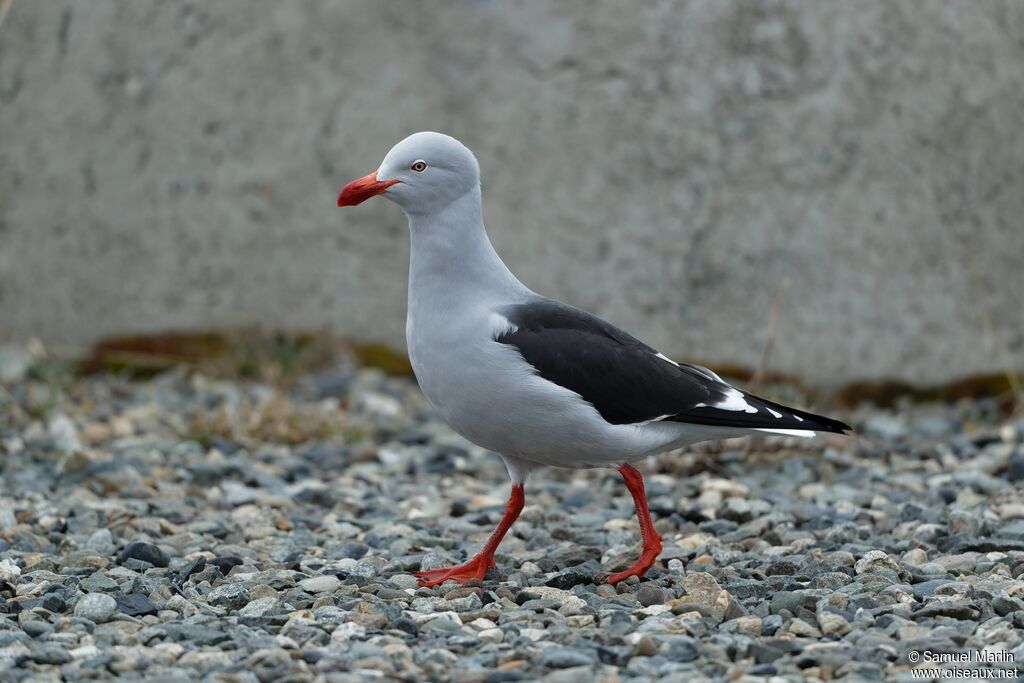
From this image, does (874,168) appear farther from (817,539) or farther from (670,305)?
(817,539)

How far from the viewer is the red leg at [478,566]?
14.3 feet

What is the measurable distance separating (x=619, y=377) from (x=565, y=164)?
3.50m

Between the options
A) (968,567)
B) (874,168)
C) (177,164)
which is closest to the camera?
(968,567)

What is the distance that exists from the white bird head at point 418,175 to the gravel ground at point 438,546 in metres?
1.23

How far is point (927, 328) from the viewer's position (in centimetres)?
759

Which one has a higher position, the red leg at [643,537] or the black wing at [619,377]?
the black wing at [619,377]

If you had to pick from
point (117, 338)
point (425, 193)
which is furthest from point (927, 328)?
point (117, 338)

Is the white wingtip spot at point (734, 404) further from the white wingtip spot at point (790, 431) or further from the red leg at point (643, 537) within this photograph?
the red leg at point (643, 537)

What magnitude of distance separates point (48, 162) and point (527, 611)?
5419 millimetres

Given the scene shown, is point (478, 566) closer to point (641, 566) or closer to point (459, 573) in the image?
point (459, 573)

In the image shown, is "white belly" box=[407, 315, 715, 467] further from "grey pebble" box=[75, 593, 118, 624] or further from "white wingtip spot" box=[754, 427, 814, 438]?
"grey pebble" box=[75, 593, 118, 624]

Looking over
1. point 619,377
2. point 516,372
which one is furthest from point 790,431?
point 516,372

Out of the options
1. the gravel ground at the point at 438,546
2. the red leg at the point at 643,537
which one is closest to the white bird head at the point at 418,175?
the red leg at the point at 643,537

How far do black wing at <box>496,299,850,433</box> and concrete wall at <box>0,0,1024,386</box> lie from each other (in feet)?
10.1
